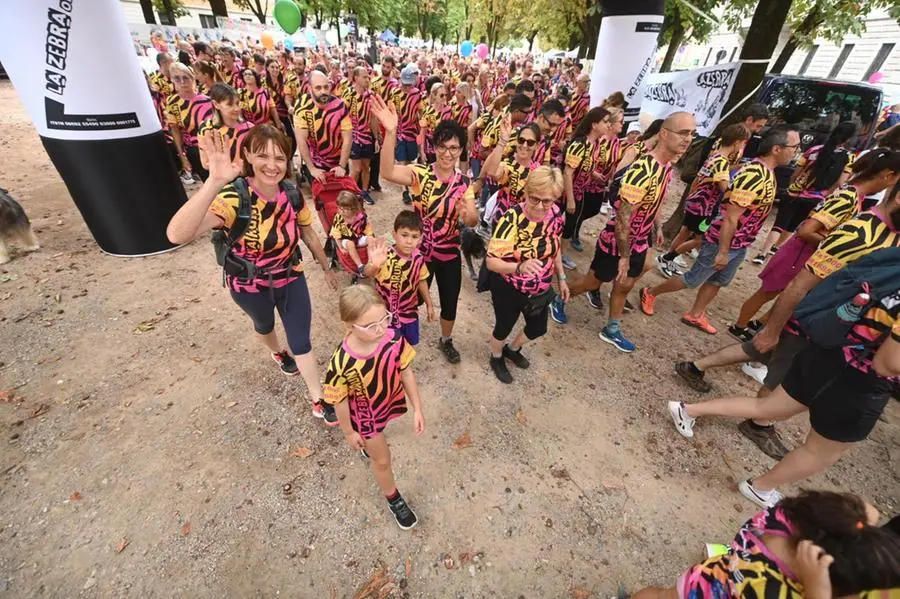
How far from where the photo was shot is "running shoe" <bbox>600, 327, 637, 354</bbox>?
457 cm

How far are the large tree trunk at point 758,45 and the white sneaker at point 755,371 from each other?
365cm

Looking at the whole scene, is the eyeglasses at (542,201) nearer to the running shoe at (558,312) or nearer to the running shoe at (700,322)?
the running shoe at (558,312)

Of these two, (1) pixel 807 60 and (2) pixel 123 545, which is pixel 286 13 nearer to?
(2) pixel 123 545

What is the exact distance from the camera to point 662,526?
2867mm

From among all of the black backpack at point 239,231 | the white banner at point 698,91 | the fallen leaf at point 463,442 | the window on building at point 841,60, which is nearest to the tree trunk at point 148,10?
the white banner at point 698,91

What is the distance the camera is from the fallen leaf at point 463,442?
3.36 meters

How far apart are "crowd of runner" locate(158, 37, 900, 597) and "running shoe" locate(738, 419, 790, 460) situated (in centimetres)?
2

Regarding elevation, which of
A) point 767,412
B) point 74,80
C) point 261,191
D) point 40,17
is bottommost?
point 767,412

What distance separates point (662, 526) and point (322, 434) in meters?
2.80

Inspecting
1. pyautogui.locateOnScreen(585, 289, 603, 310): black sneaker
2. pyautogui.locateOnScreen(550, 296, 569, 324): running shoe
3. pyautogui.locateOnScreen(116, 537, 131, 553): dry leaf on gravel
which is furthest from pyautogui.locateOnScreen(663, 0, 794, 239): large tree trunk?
pyautogui.locateOnScreen(116, 537, 131, 553): dry leaf on gravel

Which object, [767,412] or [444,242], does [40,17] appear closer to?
[444,242]

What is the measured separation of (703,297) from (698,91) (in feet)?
17.7

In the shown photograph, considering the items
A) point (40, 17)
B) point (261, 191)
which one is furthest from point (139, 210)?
point (261, 191)

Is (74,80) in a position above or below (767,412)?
above
